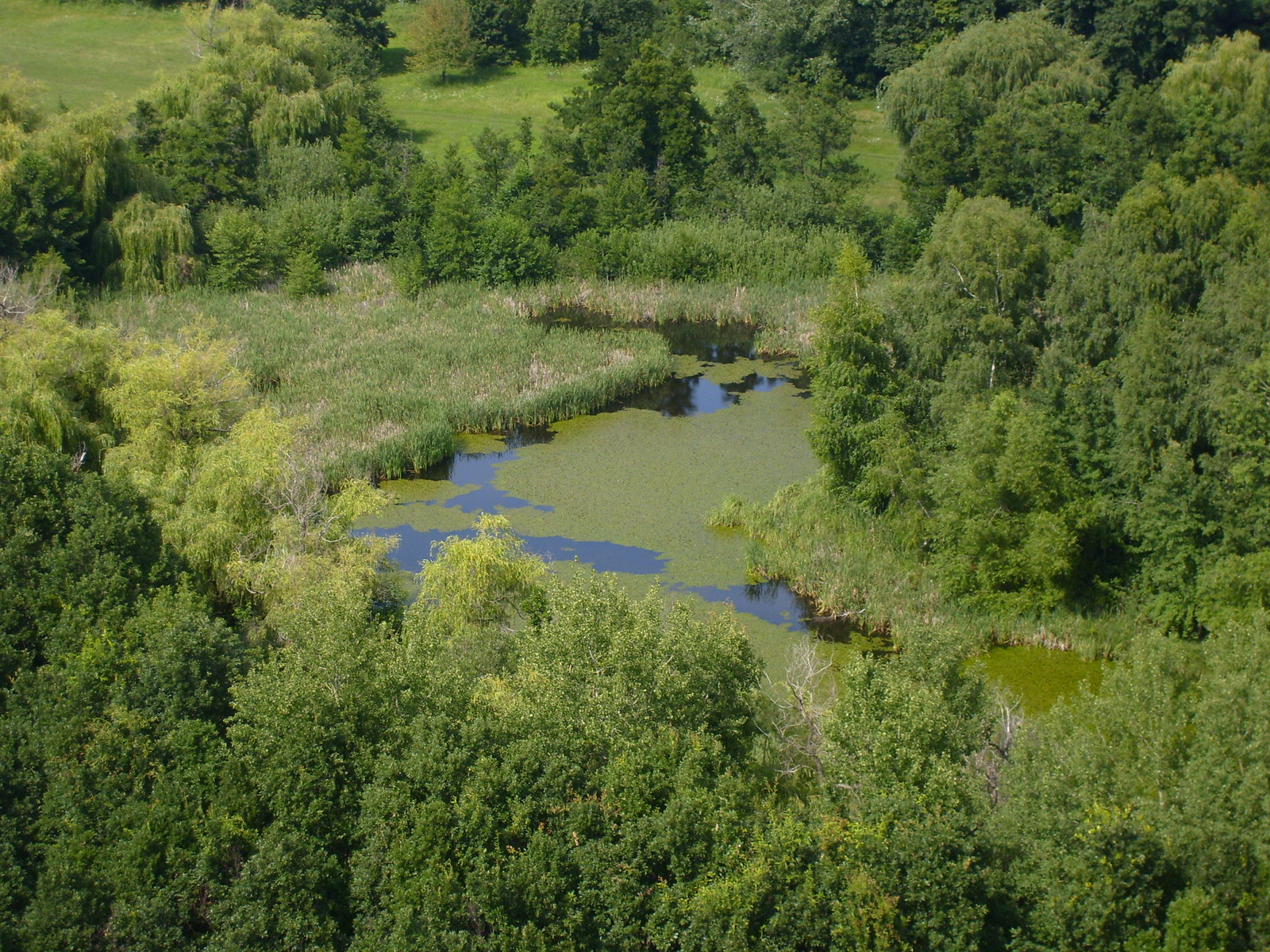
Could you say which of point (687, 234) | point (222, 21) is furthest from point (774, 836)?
point (222, 21)

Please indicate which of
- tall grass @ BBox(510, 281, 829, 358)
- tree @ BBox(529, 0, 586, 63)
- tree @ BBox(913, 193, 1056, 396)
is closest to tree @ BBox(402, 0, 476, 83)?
tree @ BBox(529, 0, 586, 63)

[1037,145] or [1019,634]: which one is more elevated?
[1037,145]

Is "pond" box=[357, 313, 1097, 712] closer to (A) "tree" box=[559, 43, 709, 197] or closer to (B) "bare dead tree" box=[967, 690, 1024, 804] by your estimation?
(B) "bare dead tree" box=[967, 690, 1024, 804]

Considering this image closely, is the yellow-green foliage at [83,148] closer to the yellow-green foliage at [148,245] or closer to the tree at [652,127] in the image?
the yellow-green foliage at [148,245]

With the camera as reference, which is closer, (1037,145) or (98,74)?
(1037,145)

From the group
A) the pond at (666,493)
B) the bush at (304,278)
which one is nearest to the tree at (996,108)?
the pond at (666,493)

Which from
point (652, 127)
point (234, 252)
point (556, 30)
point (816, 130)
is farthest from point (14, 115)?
point (556, 30)

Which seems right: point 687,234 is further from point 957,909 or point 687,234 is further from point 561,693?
point 957,909
